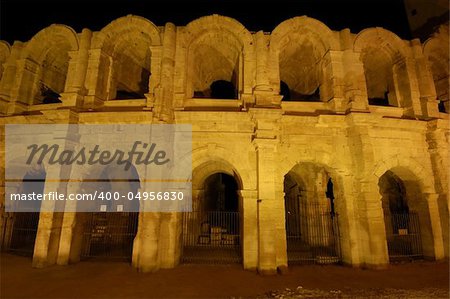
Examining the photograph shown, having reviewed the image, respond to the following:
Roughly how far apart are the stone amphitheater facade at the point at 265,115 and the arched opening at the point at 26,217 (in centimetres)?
55

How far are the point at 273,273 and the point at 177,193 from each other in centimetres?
367

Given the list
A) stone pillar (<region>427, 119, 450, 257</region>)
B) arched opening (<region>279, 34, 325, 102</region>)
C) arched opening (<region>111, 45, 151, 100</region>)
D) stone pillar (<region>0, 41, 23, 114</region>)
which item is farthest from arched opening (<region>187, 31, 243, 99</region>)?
stone pillar (<region>427, 119, 450, 257</region>)

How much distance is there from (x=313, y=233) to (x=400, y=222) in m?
3.87

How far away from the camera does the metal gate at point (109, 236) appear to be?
8.34 meters

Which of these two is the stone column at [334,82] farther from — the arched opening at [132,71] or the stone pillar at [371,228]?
the arched opening at [132,71]

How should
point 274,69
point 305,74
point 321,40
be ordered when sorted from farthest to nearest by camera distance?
point 305,74 → point 321,40 → point 274,69

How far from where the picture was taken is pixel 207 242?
1069 cm

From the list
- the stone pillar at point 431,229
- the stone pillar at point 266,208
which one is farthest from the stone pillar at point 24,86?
the stone pillar at point 431,229

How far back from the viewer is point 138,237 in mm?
7016

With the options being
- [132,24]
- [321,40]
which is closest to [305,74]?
[321,40]

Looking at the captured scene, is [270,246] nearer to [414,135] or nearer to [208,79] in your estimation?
[414,135]

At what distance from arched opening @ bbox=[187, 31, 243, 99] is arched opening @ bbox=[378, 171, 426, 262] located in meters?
7.94

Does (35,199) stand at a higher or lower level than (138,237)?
higher

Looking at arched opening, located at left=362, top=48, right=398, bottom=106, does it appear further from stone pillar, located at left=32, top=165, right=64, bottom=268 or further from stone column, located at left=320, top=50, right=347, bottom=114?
stone pillar, located at left=32, top=165, right=64, bottom=268
